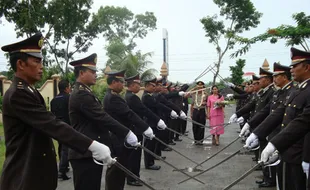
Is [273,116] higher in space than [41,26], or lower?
lower

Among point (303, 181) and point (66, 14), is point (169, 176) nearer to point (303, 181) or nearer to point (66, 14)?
point (303, 181)

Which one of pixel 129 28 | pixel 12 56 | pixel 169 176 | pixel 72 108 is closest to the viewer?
pixel 12 56

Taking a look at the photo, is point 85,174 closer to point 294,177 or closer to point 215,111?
point 294,177

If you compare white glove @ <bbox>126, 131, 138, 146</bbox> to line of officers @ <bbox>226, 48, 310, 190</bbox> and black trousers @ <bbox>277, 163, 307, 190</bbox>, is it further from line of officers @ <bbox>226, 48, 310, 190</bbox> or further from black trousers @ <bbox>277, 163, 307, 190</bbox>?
black trousers @ <bbox>277, 163, 307, 190</bbox>

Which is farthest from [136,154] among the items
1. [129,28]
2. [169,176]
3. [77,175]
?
[129,28]

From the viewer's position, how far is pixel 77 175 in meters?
3.79

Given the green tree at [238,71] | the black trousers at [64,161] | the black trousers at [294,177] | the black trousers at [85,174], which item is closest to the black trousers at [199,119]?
the black trousers at [64,161]

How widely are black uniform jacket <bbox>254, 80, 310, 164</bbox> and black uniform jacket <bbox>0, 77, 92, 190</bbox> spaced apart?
1.88 metres

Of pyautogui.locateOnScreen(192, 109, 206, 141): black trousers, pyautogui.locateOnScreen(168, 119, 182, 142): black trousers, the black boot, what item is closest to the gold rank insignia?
the black boot

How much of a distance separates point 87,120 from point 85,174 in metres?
0.61

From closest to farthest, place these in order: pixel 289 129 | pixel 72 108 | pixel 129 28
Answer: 1. pixel 289 129
2. pixel 72 108
3. pixel 129 28

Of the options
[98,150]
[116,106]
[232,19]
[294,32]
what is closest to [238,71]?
[232,19]

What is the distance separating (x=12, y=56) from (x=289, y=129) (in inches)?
101

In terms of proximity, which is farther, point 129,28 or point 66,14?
point 129,28
